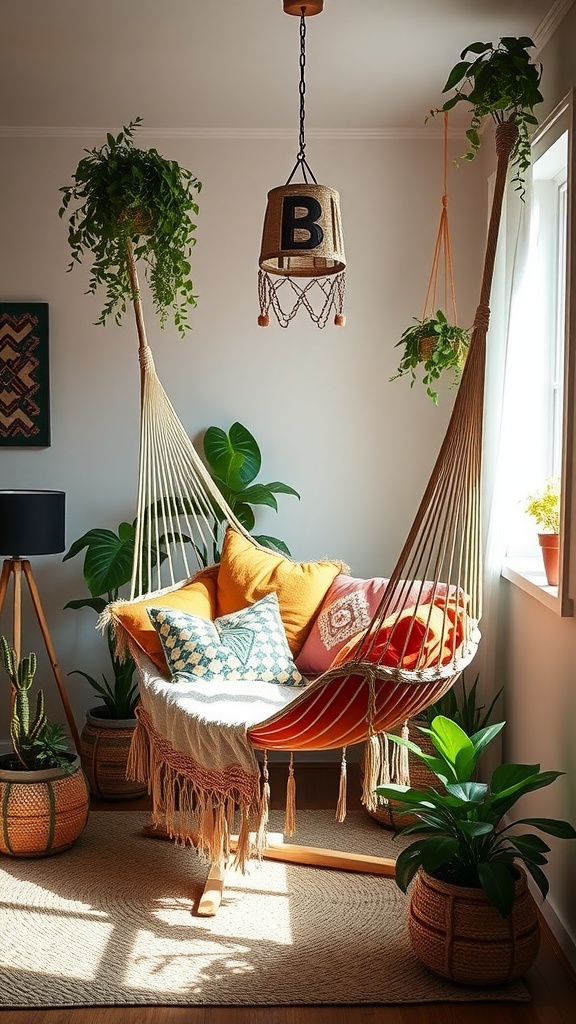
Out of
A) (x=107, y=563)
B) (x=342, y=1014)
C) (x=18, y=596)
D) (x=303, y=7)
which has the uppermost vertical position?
(x=303, y=7)

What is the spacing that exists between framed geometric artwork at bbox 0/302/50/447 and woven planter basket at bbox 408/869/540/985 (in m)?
2.46

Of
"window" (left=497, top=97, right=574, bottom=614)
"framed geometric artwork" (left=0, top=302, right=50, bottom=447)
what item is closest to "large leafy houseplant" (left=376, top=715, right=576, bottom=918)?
"window" (left=497, top=97, right=574, bottom=614)

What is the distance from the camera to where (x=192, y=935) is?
8.66ft

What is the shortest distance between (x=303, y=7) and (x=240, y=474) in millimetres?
1690

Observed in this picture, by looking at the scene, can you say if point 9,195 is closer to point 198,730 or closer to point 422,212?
point 422,212

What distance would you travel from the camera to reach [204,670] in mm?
3092

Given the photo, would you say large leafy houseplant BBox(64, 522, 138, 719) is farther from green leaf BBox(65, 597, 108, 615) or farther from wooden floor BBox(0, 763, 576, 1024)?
wooden floor BBox(0, 763, 576, 1024)

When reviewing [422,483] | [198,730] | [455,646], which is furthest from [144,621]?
[422,483]

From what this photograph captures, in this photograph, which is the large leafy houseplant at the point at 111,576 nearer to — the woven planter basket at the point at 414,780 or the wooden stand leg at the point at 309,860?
the wooden stand leg at the point at 309,860

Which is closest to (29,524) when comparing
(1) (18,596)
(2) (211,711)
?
(1) (18,596)

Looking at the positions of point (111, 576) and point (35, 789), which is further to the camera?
point (111, 576)

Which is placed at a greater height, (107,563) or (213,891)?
(107,563)

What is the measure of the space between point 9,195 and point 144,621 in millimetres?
1862

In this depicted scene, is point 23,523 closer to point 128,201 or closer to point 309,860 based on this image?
point 128,201
